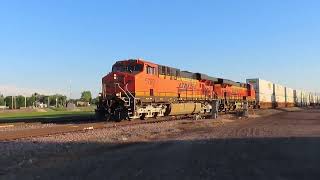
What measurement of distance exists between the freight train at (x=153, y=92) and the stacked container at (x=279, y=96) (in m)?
26.6

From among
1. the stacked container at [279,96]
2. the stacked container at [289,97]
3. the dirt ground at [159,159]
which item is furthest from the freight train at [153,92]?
the stacked container at [289,97]

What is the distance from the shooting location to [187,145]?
1431 centimetres

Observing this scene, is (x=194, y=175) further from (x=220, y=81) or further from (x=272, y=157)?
(x=220, y=81)

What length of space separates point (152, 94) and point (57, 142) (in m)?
14.5

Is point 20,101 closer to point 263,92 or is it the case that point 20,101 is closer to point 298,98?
point 298,98

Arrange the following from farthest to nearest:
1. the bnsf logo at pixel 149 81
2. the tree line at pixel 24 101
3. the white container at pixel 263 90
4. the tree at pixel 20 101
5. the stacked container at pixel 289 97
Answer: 1. the tree at pixel 20 101
2. the tree line at pixel 24 101
3. the stacked container at pixel 289 97
4. the white container at pixel 263 90
5. the bnsf logo at pixel 149 81

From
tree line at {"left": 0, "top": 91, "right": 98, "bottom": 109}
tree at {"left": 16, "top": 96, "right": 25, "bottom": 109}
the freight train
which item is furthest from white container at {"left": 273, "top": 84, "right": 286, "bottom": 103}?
tree at {"left": 16, "top": 96, "right": 25, "bottom": 109}

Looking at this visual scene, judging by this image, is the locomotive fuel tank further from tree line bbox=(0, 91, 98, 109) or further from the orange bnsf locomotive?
tree line bbox=(0, 91, 98, 109)

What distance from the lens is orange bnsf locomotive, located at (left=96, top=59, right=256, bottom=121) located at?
2761cm

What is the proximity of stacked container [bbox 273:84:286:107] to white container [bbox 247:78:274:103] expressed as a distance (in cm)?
175

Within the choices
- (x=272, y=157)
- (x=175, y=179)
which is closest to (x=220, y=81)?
(x=272, y=157)

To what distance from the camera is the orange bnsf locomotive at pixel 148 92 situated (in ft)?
90.6

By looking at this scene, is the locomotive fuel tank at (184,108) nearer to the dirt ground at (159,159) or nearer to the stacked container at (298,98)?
the dirt ground at (159,159)

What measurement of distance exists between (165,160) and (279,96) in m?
67.9
